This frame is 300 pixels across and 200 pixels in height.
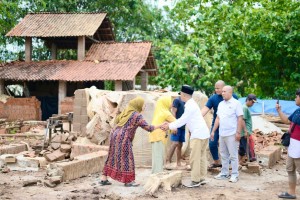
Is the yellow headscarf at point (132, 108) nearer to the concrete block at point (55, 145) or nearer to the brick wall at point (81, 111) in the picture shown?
the concrete block at point (55, 145)

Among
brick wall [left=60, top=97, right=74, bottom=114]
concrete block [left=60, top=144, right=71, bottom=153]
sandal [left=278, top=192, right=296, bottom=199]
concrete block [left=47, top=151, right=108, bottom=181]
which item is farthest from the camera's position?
brick wall [left=60, top=97, right=74, bottom=114]

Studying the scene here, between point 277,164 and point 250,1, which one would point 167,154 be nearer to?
point 277,164

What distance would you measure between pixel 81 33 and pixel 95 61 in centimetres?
170

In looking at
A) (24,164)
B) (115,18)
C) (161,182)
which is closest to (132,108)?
(161,182)

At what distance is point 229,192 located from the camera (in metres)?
6.47

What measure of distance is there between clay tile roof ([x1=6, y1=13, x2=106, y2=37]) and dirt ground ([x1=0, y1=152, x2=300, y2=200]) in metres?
14.7

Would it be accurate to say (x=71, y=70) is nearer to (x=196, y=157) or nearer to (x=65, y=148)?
(x=65, y=148)

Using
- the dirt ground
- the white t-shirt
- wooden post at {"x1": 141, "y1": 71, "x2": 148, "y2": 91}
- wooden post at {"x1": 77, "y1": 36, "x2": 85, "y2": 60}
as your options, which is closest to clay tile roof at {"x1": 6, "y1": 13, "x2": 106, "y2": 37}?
wooden post at {"x1": 77, "y1": 36, "x2": 85, "y2": 60}

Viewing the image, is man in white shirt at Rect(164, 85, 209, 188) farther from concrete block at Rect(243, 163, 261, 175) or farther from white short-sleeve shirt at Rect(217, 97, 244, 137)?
concrete block at Rect(243, 163, 261, 175)

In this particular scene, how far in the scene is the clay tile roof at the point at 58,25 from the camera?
2152 centimetres

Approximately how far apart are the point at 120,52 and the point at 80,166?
14.5 meters

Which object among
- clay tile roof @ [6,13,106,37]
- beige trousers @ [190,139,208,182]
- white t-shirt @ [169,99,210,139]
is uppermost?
clay tile roof @ [6,13,106,37]

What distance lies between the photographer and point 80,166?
7.66 m

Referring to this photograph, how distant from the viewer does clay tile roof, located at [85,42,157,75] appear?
21.2 m
